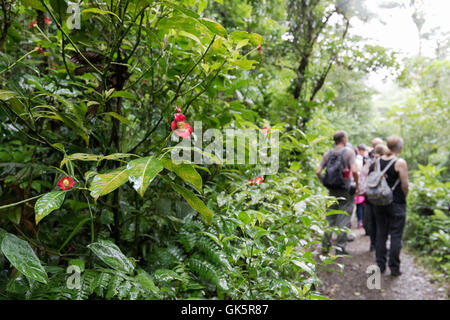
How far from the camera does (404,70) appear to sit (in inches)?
153

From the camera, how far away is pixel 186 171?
0.90m

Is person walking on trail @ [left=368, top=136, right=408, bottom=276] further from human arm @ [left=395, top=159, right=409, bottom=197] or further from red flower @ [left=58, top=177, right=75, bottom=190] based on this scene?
red flower @ [left=58, top=177, right=75, bottom=190]

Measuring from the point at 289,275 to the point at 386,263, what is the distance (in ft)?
13.4

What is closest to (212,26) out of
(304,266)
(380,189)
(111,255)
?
(111,255)

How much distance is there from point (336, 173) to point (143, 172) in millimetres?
3876

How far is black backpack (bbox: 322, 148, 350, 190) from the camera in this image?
420 cm

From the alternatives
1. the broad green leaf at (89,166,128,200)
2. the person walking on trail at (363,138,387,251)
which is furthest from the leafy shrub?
the broad green leaf at (89,166,128,200)

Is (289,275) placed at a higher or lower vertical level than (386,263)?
higher

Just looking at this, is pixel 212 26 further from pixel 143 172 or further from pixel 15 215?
pixel 15 215

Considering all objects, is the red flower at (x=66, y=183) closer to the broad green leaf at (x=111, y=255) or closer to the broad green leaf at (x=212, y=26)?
the broad green leaf at (x=111, y=255)

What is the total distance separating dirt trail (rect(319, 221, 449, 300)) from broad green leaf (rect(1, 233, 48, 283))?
3.35 metres

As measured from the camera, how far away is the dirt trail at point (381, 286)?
3744 millimetres

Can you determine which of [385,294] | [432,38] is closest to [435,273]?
[385,294]
